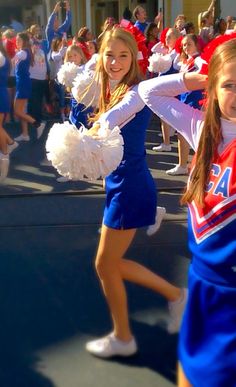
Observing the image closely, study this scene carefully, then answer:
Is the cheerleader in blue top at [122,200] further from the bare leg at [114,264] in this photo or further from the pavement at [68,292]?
the pavement at [68,292]

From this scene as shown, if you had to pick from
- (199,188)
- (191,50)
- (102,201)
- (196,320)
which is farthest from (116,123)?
(191,50)

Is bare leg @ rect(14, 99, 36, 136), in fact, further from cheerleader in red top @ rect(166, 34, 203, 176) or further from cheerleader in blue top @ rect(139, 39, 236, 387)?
cheerleader in blue top @ rect(139, 39, 236, 387)

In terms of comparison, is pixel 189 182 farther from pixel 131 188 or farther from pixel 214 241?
pixel 131 188

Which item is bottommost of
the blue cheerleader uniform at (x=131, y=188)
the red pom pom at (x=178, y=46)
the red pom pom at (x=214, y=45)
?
the red pom pom at (x=178, y=46)

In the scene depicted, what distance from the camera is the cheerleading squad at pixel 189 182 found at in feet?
5.45

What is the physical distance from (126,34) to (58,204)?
276cm

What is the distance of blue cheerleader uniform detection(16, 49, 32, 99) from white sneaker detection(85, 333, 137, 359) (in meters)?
5.86

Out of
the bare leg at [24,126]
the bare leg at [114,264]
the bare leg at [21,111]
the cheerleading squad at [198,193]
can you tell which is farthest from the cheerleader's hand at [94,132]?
the bare leg at [24,126]

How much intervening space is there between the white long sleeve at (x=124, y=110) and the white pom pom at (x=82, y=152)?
37cm

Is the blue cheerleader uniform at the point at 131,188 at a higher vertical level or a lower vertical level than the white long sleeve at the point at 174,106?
lower

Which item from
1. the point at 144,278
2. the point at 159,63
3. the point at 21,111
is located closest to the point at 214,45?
the point at 144,278

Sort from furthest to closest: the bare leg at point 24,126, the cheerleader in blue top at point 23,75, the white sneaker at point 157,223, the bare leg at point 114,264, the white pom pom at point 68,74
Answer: the bare leg at point 24,126 < the cheerleader in blue top at point 23,75 < the white pom pom at point 68,74 < the white sneaker at point 157,223 < the bare leg at point 114,264

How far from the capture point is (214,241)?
1.69 m

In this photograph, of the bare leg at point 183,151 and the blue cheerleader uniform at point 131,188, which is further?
the bare leg at point 183,151
